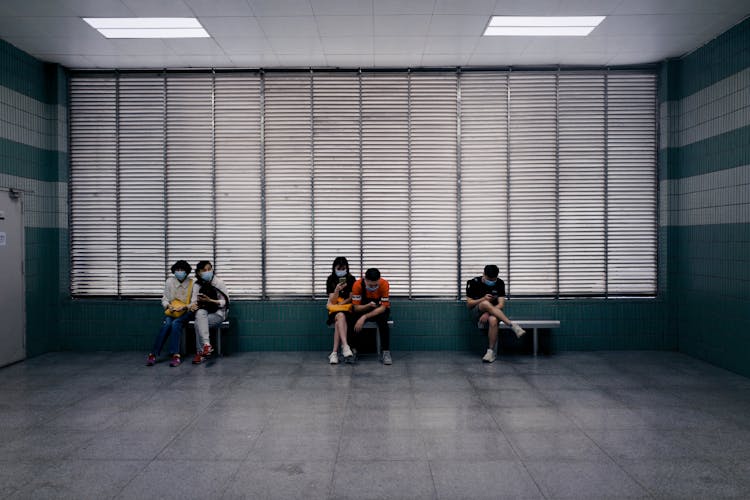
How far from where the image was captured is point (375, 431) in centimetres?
408

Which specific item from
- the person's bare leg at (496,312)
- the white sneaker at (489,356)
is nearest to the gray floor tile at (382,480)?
the white sneaker at (489,356)

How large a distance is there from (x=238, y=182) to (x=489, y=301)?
3.81 metres

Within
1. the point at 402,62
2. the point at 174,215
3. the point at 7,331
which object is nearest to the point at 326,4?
the point at 402,62

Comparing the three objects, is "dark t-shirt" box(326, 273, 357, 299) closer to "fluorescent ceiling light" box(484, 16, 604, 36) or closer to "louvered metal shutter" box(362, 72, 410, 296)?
"louvered metal shutter" box(362, 72, 410, 296)

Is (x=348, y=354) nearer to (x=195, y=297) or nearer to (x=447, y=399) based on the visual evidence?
(x=447, y=399)

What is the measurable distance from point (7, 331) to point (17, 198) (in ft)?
5.43

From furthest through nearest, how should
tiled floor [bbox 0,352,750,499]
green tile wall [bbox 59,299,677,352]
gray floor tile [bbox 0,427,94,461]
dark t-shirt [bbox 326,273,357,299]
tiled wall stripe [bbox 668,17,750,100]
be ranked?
green tile wall [bbox 59,299,677,352]
dark t-shirt [bbox 326,273,357,299]
tiled wall stripe [bbox 668,17,750,100]
gray floor tile [bbox 0,427,94,461]
tiled floor [bbox 0,352,750,499]

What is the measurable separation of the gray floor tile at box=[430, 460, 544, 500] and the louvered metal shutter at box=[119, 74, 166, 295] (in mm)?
5540

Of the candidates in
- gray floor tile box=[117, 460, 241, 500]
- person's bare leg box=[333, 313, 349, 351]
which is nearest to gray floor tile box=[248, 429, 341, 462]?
gray floor tile box=[117, 460, 241, 500]

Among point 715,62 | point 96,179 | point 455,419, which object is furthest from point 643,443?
point 96,179

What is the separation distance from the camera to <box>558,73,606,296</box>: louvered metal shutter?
7250mm

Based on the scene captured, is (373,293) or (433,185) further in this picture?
(433,185)

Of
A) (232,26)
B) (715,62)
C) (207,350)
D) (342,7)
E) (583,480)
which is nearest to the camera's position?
(583,480)

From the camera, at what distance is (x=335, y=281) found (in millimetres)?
6859
